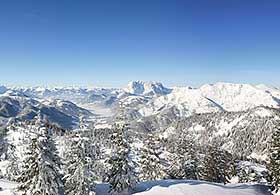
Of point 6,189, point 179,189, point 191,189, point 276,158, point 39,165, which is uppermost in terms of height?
point 39,165

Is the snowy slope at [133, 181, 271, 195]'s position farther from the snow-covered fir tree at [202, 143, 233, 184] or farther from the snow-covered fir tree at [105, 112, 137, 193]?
the snow-covered fir tree at [202, 143, 233, 184]

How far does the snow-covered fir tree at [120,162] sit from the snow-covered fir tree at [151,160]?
16258 millimetres

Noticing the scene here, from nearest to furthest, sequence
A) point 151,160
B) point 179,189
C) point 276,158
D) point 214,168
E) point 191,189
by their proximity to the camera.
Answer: point 179,189 → point 191,189 → point 276,158 → point 151,160 → point 214,168

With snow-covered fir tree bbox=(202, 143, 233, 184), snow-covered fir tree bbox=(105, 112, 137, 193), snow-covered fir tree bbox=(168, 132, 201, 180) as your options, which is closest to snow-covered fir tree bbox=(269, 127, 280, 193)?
snow-covered fir tree bbox=(168, 132, 201, 180)

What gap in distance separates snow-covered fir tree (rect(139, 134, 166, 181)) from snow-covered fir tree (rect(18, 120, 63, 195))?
25.6 metres

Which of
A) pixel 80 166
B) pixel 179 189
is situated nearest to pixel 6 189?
pixel 80 166

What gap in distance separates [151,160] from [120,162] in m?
20.1

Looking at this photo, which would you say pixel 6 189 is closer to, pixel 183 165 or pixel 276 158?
pixel 183 165

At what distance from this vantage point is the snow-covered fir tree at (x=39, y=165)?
4872 centimetres

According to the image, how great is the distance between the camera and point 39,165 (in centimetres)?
4897

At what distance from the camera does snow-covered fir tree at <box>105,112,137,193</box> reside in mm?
54812

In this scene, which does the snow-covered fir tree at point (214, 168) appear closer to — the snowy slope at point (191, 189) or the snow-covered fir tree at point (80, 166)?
the snowy slope at point (191, 189)

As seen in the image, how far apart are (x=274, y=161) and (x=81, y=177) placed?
35096 millimetres

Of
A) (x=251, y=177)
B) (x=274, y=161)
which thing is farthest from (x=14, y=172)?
(x=274, y=161)
